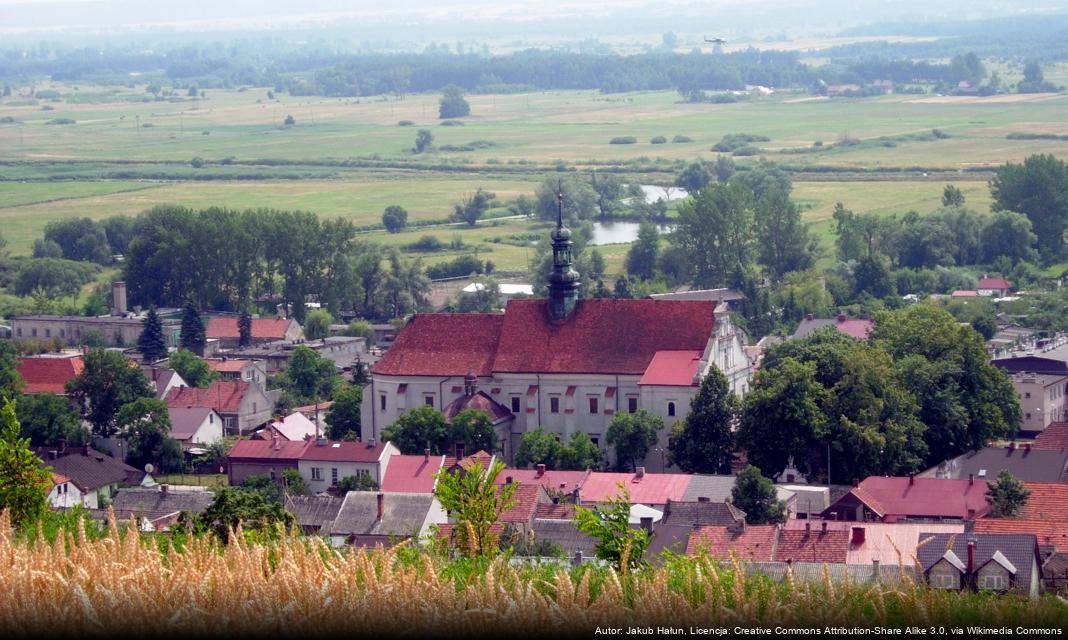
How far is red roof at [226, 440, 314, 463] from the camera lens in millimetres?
45009

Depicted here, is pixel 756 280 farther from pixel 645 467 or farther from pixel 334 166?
pixel 334 166

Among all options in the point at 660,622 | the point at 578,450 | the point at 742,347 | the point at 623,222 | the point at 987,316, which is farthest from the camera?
the point at 623,222

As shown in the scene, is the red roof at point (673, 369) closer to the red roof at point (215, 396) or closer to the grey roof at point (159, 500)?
the grey roof at point (159, 500)

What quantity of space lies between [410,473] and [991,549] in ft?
53.7

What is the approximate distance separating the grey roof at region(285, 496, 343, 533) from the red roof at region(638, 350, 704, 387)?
10139 mm

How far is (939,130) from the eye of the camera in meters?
155

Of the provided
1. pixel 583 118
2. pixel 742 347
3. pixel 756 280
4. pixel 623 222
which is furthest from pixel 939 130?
pixel 742 347

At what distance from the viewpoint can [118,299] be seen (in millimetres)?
74062

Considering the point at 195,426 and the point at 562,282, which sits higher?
the point at 562,282

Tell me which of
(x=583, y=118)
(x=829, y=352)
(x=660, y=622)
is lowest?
(x=583, y=118)

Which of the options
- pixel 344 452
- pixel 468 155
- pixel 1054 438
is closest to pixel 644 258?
pixel 1054 438

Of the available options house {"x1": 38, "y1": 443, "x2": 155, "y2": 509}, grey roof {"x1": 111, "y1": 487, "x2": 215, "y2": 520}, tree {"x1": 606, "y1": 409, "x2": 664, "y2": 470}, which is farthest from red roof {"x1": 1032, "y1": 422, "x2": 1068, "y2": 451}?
house {"x1": 38, "y1": 443, "x2": 155, "y2": 509}

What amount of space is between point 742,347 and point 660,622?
3607 cm

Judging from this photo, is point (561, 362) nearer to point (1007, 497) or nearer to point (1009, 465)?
point (1009, 465)
